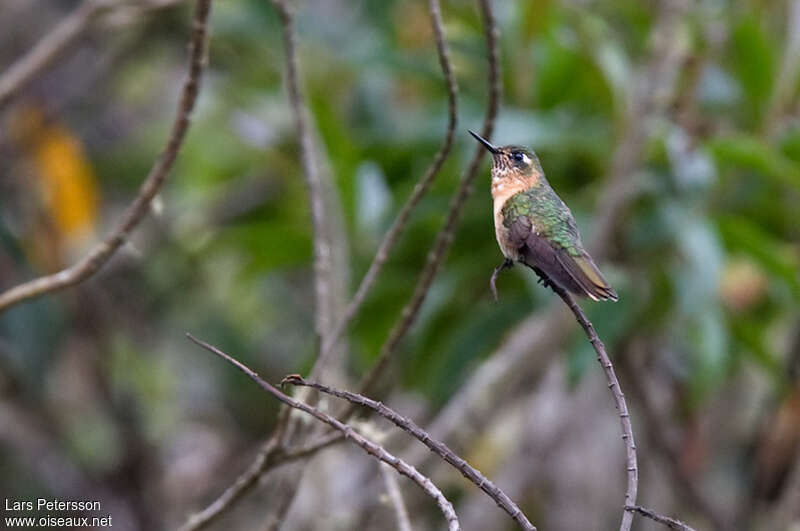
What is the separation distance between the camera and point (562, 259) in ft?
4.87

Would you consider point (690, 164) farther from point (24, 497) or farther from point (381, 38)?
point (24, 497)

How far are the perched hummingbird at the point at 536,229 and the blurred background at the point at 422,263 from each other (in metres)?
0.71

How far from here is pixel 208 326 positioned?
168 inches

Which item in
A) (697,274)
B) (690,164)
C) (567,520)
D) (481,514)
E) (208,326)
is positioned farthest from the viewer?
(208,326)

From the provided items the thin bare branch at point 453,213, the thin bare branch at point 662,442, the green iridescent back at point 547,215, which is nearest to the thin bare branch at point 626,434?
the green iridescent back at point 547,215

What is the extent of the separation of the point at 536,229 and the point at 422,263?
75.4 inches

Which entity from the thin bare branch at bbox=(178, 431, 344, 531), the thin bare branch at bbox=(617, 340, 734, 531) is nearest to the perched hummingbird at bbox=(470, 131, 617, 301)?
the thin bare branch at bbox=(178, 431, 344, 531)

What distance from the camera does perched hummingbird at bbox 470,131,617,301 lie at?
143 centimetres

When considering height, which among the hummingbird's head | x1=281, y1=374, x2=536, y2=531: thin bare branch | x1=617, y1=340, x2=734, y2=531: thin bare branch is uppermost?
x1=617, y1=340, x2=734, y2=531: thin bare branch

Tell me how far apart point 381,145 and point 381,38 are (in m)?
0.75

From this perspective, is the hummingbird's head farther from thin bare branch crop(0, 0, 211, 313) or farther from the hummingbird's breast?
thin bare branch crop(0, 0, 211, 313)

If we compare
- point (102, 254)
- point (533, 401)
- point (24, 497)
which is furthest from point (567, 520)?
point (102, 254)

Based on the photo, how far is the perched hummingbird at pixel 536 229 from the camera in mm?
1432

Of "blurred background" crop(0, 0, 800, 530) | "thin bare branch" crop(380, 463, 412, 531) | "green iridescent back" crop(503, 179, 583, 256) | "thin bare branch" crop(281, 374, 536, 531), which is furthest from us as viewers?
"blurred background" crop(0, 0, 800, 530)
